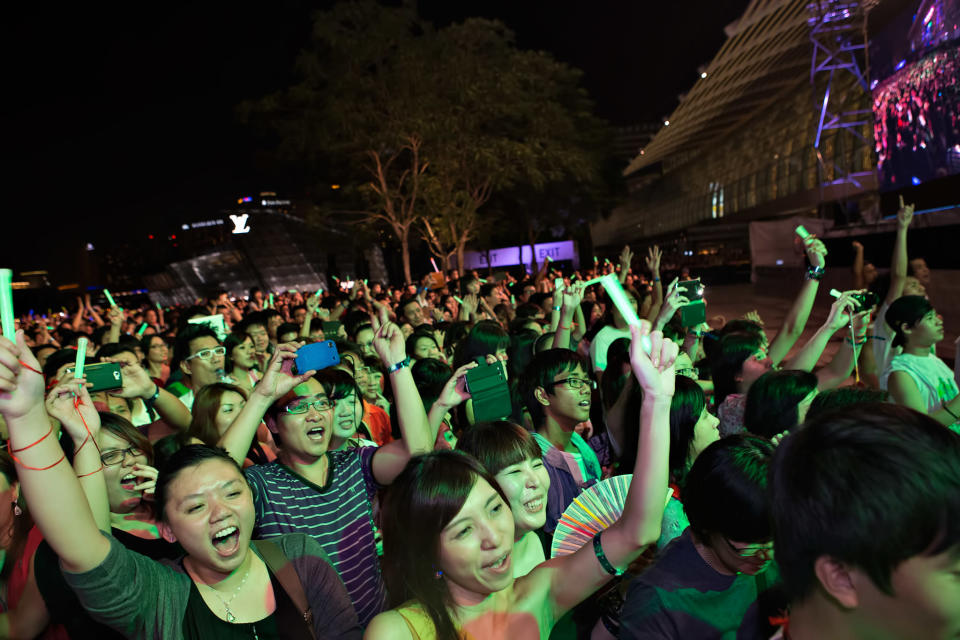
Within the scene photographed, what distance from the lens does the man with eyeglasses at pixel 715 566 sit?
5.84 ft

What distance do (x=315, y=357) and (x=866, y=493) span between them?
7.94 feet

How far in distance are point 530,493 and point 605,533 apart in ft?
1.64

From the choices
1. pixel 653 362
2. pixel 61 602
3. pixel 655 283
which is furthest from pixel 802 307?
pixel 61 602

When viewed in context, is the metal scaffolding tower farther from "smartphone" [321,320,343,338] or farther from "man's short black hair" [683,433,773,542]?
"man's short black hair" [683,433,773,542]

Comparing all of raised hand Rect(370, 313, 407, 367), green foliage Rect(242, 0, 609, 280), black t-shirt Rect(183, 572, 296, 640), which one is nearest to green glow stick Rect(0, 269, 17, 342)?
black t-shirt Rect(183, 572, 296, 640)

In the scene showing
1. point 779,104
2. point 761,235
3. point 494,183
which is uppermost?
point 779,104

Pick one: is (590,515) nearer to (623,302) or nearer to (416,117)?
(623,302)

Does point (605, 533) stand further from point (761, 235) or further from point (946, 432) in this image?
point (761, 235)

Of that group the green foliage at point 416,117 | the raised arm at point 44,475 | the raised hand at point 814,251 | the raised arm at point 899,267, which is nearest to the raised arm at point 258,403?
the raised arm at point 44,475

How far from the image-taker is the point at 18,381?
65.6 inches

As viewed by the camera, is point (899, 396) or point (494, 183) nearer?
point (899, 396)

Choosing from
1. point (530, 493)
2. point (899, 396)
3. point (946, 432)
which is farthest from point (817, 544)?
point (899, 396)

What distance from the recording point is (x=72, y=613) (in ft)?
6.94

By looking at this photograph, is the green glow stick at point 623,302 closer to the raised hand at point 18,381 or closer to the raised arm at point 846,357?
the raised hand at point 18,381
